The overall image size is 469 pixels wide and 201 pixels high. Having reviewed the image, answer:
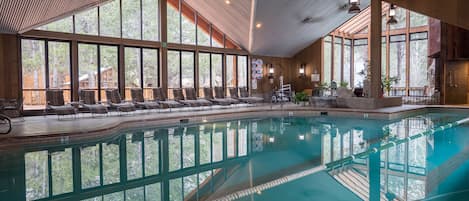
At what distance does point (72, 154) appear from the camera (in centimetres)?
588

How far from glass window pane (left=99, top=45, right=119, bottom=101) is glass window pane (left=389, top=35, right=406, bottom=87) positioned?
13.6 metres

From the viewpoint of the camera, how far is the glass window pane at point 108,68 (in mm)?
11859

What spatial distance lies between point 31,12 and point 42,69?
224 centimetres

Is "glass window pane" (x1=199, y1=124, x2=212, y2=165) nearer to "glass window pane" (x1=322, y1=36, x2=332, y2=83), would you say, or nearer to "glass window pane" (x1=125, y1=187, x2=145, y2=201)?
"glass window pane" (x1=125, y1=187, x2=145, y2=201)

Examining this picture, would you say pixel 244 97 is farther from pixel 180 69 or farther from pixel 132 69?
pixel 132 69

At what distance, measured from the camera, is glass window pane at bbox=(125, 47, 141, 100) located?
490 inches

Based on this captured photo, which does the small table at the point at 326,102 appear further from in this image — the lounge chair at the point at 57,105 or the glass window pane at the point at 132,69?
the lounge chair at the point at 57,105

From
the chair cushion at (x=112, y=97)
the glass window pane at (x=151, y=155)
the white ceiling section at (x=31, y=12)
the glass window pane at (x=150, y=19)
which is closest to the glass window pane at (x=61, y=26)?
the white ceiling section at (x=31, y=12)

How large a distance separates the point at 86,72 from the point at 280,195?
958cm

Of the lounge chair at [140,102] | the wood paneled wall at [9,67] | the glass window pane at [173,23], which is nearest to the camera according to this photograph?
the wood paneled wall at [9,67]

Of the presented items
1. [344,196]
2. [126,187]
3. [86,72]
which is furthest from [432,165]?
[86,72]

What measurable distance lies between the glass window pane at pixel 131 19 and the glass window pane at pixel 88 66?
1.28 meters

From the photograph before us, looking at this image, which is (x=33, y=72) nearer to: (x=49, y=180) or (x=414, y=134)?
(x=49, y=180)

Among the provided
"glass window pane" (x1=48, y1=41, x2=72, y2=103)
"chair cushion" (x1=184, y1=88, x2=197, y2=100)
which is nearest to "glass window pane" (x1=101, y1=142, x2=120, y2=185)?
"glass window pane" (x1=48, y1=41, x2=72, y2=103)
